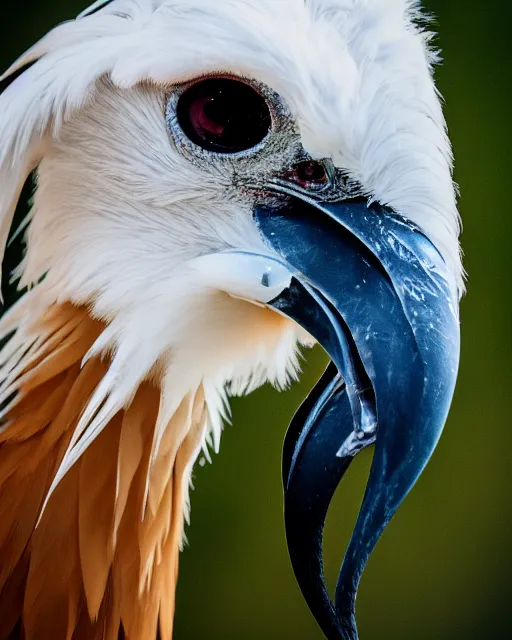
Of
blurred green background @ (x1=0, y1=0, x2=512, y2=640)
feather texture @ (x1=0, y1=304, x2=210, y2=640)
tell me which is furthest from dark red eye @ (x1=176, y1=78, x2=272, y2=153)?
blurred green background @ (x1=0, y1=0, x2=512, y2=640)

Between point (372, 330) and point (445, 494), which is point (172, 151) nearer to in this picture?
point (372, 330)

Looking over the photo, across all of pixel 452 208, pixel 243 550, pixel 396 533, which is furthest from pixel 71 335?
pixel 396 533

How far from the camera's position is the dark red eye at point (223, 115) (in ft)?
2.62

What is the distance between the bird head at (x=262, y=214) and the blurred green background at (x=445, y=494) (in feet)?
3.63

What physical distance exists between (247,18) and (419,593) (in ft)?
5.49

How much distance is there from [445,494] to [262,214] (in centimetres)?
147

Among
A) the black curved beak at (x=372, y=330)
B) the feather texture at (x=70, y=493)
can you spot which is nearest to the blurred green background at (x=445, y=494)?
the feather texture at (x=70, y=493)

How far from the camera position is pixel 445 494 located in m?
2.10

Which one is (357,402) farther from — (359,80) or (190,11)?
(190,11)

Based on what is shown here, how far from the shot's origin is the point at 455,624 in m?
2.12

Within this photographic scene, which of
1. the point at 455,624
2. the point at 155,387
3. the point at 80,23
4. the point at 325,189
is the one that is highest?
the point at 80,23

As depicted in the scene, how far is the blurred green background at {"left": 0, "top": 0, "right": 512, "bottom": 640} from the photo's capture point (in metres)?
2.02

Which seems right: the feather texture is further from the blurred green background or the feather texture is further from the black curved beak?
the blurred green background

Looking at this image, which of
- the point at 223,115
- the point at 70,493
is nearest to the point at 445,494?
the point at 70,493
